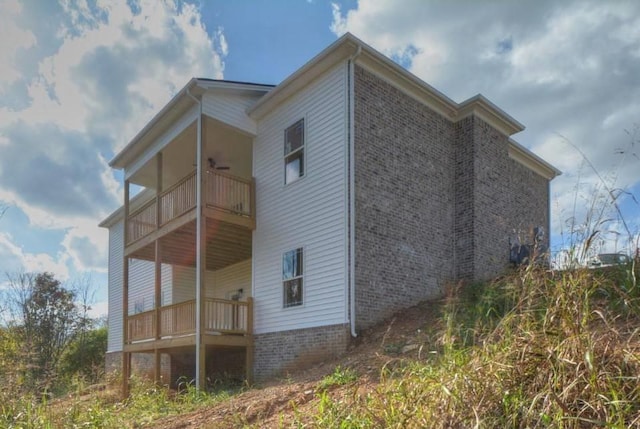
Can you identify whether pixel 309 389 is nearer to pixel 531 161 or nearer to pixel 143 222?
pixel 143 222

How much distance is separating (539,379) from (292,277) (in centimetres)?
822

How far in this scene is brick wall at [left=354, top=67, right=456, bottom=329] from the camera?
10.8 m

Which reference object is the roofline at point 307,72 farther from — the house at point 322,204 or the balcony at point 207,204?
the balcony at point 207,204

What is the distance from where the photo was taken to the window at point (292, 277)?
11.5 meters

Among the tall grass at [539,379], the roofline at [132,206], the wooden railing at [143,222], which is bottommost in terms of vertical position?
the tall grass at [539,379]

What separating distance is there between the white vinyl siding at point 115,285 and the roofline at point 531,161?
1635 cm

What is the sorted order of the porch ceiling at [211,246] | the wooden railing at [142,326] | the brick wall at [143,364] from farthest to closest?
the brick wall at [143,364], the wooden railing at [142,326], the porch ceiling at [211,246]

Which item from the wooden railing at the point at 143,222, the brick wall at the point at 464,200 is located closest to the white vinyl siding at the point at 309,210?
the wooden railing at the point at 143,222

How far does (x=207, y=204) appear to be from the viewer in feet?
39.2

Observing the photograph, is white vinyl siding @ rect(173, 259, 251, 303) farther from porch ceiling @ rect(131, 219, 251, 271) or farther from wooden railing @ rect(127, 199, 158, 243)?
wooden railing @ rect(127, 199, 158, 243)

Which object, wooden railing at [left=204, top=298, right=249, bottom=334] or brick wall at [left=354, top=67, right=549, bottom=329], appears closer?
brick wall at [left=354, top=67, right=549, bottom=329]

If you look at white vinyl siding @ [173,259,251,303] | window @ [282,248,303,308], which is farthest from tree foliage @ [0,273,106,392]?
window @ [282,248,303,308]

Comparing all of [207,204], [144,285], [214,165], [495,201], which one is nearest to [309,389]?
[207,204]

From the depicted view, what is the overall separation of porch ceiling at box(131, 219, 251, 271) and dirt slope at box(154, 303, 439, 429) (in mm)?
4912
